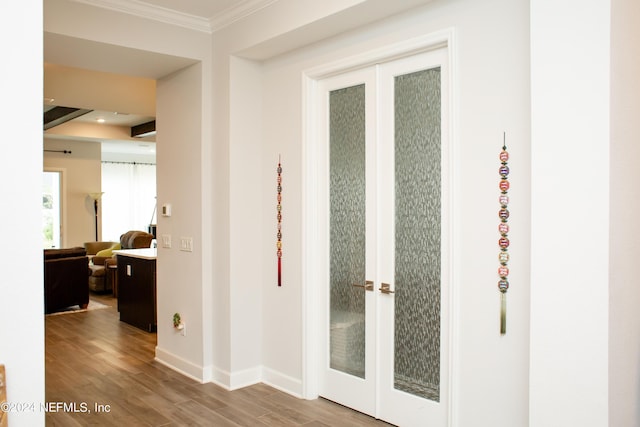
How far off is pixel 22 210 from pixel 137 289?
4.55 meters

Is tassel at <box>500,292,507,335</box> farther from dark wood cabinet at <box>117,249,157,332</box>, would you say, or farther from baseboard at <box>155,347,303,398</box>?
dark wood cabinet at <box>117,249,157,332</box>

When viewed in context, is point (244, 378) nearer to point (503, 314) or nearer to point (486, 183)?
point (503, 314)

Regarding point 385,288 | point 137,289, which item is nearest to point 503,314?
point 385,288

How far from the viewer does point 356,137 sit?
3.47 m

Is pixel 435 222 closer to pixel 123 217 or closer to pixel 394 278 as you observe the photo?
pixel 394 278

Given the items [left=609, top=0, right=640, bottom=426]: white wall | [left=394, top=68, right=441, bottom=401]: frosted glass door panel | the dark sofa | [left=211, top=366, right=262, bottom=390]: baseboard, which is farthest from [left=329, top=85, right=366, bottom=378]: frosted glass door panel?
the dark sofa

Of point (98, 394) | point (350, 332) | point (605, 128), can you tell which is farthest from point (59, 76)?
point (605, 128)

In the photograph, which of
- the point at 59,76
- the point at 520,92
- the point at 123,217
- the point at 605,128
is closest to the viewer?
the point at 605,128

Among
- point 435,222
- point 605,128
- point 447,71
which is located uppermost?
point 447,71

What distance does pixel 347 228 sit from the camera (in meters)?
3.55

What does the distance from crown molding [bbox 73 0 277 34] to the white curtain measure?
8.94 metres

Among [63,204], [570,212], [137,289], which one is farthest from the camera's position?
[63,204]

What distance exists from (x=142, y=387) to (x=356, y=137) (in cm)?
244

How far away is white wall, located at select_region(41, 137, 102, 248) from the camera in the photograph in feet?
Result: 33.4
